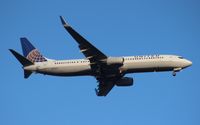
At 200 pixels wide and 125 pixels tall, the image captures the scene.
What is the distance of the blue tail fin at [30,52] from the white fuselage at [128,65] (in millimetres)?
2883

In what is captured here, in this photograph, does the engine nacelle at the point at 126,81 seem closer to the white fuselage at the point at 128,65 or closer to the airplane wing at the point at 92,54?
the airplane wing at the point at 92,54

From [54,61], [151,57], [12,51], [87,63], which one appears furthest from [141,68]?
[12,51]

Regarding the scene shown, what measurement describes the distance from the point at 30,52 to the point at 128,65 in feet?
59.2

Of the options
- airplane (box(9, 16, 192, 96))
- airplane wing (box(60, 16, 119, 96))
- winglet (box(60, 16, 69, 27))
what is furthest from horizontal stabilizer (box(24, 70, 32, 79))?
winglet (box(60, 16, 69, 27))

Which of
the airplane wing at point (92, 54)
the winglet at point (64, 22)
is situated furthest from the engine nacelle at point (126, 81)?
the winglet at point (64, 22)

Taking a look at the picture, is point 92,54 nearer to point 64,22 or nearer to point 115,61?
point 115,61

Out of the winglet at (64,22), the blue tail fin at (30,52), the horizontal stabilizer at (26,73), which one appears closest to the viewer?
the winglet at (64,22)

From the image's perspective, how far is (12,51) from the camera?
76875mm

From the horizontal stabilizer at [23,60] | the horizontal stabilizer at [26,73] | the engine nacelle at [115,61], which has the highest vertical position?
the horizontal stabilizer at [23,60]

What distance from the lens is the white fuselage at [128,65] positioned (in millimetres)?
80438

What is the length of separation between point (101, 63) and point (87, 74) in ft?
11.8

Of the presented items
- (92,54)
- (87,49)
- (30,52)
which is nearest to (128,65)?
(92,54)

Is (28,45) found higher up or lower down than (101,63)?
higher up

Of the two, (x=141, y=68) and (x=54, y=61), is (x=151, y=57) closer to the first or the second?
(x=141, y=68)
